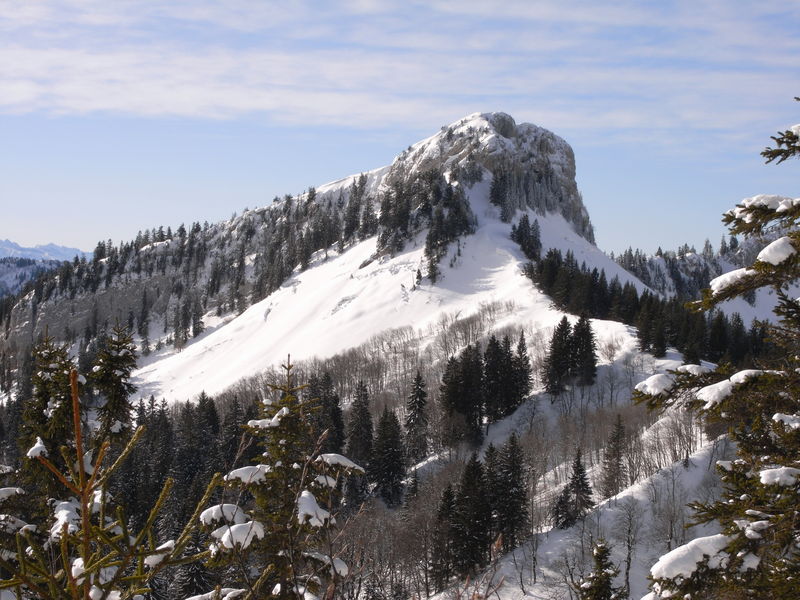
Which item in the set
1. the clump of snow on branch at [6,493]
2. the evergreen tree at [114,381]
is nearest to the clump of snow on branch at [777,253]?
the clump of snow on branch at [6,493]

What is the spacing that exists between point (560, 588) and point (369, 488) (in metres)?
25.9

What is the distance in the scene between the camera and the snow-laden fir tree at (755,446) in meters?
6.77

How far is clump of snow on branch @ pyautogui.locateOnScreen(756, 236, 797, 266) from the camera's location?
22.7 feet

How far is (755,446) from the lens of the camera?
7.64m

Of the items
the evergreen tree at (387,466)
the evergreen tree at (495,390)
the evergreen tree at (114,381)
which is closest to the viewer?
the evergreen tree at (114,381)

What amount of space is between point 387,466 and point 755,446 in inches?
2186

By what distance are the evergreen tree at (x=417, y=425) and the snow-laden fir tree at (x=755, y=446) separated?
201 feet

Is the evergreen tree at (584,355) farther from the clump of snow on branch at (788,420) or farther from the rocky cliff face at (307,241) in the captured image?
the rocky cliff face at (307,241)

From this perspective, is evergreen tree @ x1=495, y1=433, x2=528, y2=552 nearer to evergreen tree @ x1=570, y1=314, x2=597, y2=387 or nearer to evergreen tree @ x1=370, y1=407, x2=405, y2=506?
evergreen tree @ x1=370, y1=407, x2=405, y2=506

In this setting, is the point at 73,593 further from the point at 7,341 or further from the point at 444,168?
the point at 7,341

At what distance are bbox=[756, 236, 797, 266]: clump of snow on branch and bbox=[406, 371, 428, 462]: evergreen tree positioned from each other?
2451 inches

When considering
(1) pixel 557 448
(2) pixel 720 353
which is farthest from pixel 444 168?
(1) pixel 557 448

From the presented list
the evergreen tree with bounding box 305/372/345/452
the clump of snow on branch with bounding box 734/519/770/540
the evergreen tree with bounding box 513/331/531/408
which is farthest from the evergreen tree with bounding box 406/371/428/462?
the clump of snow on branch with bounding box 734/519/770/540

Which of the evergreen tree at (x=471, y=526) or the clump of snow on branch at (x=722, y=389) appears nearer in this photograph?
the clump of snow on branch at (x=722, y=389)
